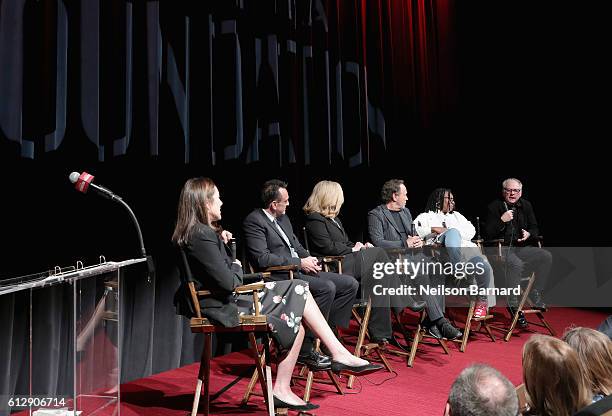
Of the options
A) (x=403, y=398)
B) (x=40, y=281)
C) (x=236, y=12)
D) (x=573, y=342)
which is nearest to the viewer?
(x=573, y=342)

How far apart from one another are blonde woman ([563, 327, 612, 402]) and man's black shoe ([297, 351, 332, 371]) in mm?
1797

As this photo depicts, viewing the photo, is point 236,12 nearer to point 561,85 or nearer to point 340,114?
point 340,114

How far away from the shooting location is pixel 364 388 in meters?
4.20

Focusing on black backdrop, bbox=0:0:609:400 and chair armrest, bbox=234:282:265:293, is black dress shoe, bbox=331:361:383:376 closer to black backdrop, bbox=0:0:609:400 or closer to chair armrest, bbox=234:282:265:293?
chair armrest, bbox=234:282:265:293

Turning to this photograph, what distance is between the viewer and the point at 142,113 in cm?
441

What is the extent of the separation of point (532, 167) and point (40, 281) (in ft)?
21.6

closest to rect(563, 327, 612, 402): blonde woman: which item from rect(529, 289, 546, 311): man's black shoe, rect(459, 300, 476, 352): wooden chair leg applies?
rect(459, 300, 476, 352): wooden chair leg

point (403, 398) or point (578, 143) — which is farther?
point (578, 143)

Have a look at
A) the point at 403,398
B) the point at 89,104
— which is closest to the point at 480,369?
the point at 403,398

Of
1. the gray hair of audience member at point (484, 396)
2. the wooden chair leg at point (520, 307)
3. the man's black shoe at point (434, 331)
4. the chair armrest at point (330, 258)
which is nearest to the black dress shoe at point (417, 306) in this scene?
the man's black shoe at point (434, 331)

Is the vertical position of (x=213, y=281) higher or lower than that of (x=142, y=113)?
lower

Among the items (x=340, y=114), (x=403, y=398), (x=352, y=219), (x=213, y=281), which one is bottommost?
(x=403, y=398)

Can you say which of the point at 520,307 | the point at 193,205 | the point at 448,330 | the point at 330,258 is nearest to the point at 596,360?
the point at 193,205

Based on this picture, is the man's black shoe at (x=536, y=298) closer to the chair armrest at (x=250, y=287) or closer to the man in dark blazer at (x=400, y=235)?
the man in dark blazer at (x=400, y=235)
